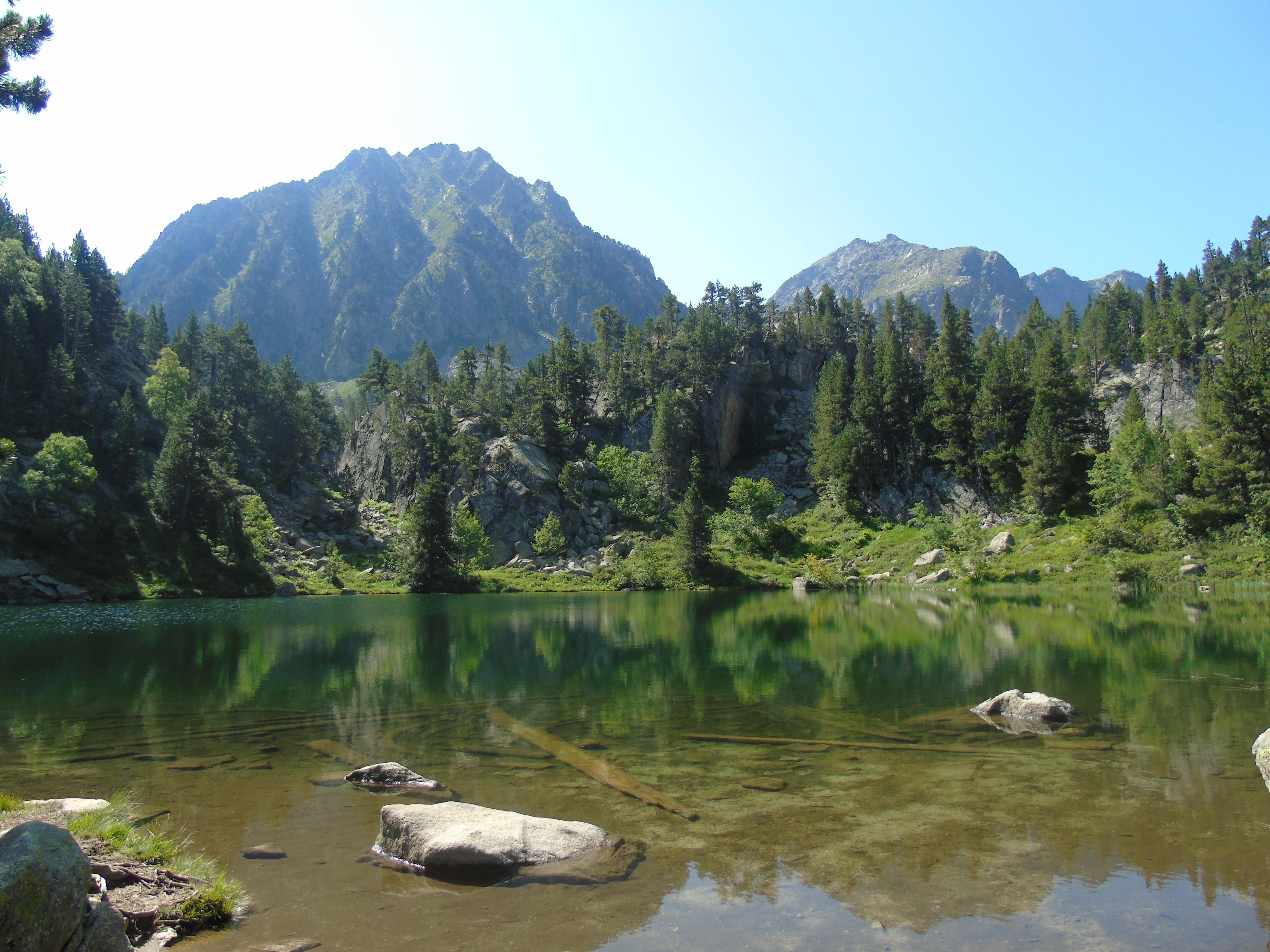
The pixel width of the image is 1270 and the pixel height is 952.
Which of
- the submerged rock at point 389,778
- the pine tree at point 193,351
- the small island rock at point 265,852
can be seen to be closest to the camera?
the small island rock at point 265,852

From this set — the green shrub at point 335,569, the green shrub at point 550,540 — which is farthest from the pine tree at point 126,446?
the green shrub at point 550,540

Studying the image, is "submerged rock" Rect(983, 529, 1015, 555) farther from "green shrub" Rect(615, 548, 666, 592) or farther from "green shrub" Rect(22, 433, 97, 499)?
"green shrub" Rect(22, 433, 97, 499)

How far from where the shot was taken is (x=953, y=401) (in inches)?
4387

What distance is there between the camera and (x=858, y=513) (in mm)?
112062

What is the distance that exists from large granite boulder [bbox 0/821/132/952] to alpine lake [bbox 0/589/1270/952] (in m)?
1.59

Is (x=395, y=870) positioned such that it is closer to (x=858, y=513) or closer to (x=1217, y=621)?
(x=1217, y=621)

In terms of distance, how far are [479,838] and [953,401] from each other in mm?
115999

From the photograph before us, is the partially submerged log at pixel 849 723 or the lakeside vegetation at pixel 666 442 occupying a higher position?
the lakeside vegetation at pixel 666 442

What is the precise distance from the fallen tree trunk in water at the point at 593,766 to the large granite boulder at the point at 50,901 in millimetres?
8017

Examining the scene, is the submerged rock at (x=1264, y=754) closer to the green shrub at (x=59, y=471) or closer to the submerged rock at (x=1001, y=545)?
the submerged rock at (x=1001, y=545)

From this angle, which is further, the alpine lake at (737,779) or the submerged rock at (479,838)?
the submerged rock at (479,838)

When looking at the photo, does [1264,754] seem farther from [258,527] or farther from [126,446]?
[126,446]

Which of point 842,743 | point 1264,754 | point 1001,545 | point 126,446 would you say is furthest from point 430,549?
point 1264,754

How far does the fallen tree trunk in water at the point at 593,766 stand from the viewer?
12.5 meters
